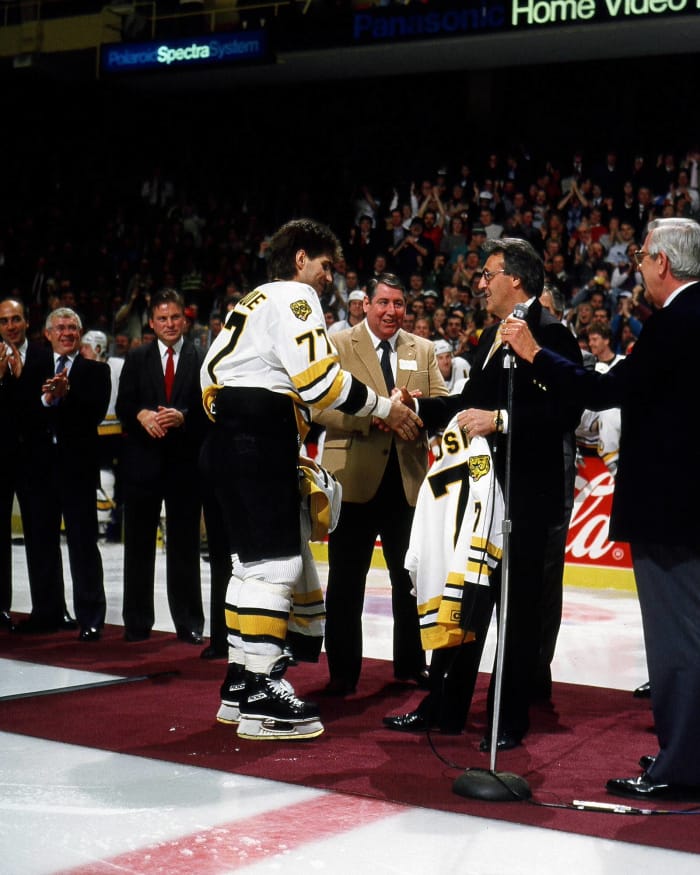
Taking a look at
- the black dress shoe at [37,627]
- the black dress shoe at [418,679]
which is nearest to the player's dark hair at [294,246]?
the black dress shoe at [418,679]

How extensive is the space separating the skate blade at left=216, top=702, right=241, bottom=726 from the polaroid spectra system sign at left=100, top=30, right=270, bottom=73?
1409cm

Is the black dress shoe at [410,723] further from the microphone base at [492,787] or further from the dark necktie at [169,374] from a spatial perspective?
the dark necktie at [169,374]

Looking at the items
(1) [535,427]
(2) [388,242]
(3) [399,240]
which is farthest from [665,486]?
(2) [388,242]

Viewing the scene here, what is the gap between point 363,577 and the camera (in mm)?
5570

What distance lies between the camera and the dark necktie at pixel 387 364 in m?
5.71

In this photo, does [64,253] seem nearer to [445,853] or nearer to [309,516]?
[309,516]

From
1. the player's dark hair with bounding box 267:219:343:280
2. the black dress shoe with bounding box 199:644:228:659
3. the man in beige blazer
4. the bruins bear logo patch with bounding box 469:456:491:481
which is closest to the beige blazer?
the man in beige blazer

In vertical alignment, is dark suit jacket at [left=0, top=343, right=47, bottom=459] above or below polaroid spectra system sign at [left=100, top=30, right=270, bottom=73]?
below

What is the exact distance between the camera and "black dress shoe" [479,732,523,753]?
4441 mm

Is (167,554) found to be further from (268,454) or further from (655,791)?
(655,791)

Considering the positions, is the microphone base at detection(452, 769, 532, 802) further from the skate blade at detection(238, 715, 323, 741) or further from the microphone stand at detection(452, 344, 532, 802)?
the skate blade at detection(238, 715, 323, 741)

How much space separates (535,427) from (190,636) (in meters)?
2.94

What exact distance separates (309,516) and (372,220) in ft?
41.0

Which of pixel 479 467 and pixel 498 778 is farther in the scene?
pixel 479 467
